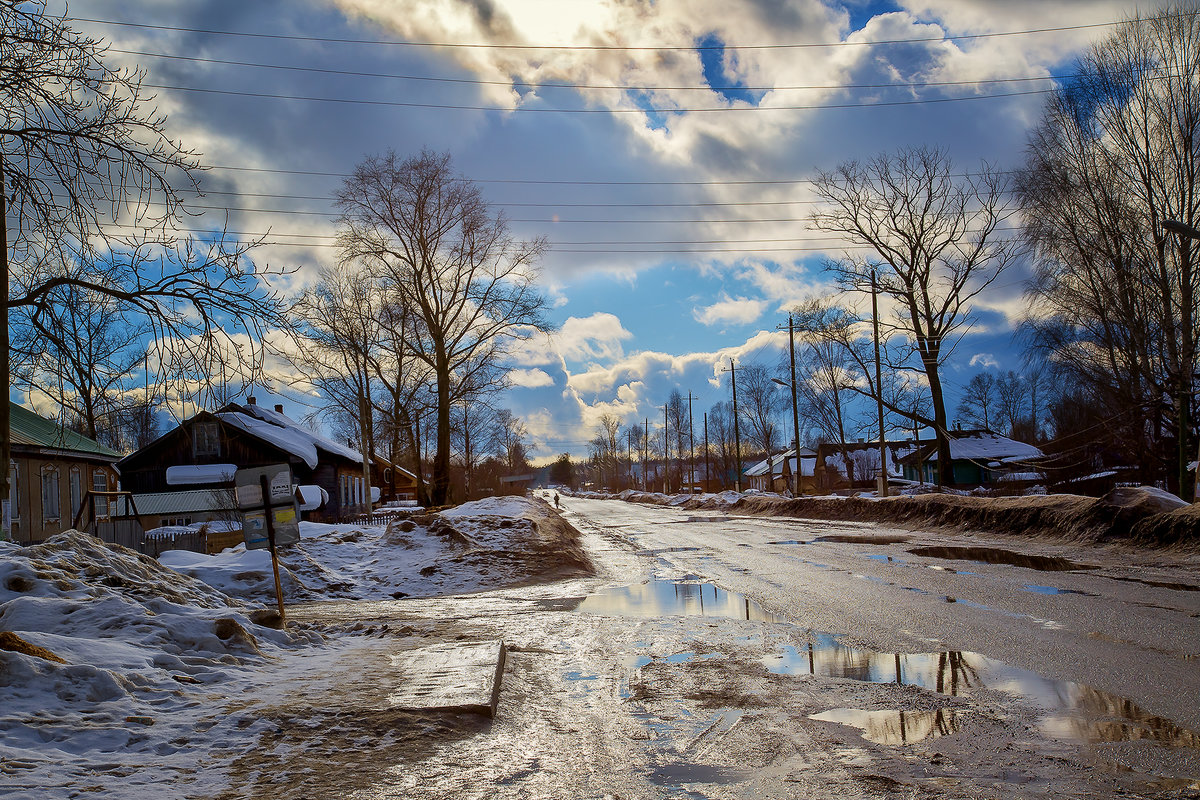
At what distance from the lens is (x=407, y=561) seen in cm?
1667

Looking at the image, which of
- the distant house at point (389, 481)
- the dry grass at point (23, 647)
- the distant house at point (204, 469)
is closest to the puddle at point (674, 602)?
the dry grass at point (23, 647)

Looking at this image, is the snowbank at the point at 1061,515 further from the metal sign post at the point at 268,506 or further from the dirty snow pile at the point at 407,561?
the metal sign post at the point at 268,506

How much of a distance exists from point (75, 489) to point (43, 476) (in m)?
3.70

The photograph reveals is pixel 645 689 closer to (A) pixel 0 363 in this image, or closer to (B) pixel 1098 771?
(B) pixel 1098 771

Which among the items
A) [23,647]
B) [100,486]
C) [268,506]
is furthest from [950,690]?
[100,486]

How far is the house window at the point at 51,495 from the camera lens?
86.3ft

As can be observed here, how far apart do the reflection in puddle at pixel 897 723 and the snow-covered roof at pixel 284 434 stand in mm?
33914

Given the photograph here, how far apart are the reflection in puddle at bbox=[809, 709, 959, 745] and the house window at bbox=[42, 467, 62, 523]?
28284mm

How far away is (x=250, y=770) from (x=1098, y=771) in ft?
14.8

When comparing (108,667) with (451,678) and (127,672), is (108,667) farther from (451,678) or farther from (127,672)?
(451,678)

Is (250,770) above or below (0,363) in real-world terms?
below

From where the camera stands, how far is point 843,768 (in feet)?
14.3

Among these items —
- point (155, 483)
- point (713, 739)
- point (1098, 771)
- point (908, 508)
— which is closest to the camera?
point (1098, 771)

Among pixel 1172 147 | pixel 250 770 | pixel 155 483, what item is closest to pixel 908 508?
pixel 1172 147
